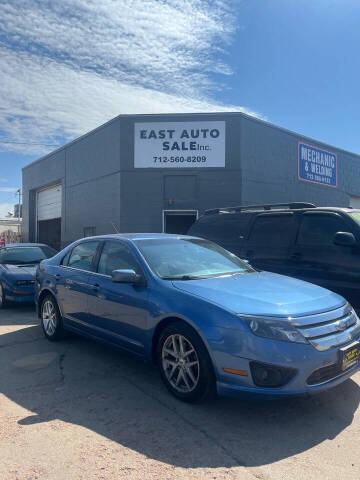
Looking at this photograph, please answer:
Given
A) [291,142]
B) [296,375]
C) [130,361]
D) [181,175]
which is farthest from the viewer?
[291,142]

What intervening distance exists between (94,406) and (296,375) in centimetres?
181

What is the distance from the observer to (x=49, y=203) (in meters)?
23.4

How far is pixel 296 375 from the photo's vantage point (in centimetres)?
318

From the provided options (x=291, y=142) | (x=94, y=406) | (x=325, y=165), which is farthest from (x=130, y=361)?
(x=325, y=165)

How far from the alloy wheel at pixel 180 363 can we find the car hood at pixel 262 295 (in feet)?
1.53

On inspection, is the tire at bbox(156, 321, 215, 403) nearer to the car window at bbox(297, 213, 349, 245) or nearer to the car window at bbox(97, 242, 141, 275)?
the car window at bbox(97, 242, 141, 275)

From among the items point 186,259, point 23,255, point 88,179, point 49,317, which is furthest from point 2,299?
point 88,179

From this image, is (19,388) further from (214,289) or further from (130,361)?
(214,289)

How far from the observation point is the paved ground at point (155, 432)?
2.72 metres

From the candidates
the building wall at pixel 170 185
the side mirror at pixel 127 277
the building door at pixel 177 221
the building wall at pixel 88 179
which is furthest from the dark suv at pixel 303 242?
the building wall at pixel 88 179

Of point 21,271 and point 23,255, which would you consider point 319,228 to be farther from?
point 23,255

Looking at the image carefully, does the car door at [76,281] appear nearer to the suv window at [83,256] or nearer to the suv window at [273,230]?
the suv window at [83,256]

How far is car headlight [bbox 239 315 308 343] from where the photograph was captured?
3217 millimetres

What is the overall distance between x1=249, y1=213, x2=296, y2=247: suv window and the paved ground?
2375mm
